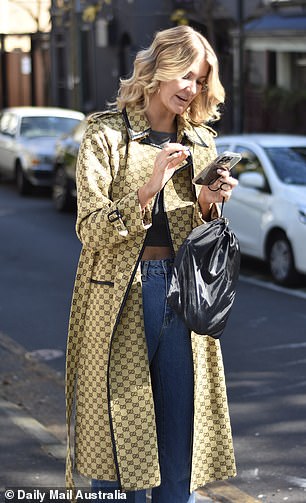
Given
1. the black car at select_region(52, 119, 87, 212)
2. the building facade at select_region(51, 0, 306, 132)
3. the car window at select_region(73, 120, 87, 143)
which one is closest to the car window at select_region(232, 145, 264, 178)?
the black car at select_region(52, 119, 87, 212)

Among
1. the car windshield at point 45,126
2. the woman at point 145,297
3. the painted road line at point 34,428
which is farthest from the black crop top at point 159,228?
the car windshield at point 45,126

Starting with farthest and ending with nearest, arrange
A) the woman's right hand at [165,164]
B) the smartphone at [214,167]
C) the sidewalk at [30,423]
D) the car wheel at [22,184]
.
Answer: the car wheel at [22,184] → the sidewalk at [30,423] → the smartphone at [214,167] → the woman's right hand at [165,164]

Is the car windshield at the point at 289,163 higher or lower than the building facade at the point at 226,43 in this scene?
lower

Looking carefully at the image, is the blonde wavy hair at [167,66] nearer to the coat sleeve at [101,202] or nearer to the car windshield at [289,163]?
the coat sleeve at [101,202]

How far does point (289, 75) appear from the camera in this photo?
89.5 ft

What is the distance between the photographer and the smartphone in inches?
139

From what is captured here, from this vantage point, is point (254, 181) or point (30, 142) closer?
point (254, 181)

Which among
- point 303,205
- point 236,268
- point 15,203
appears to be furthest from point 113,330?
point 15,203

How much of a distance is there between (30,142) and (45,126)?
874 mm

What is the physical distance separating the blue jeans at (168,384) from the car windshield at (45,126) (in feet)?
55.5

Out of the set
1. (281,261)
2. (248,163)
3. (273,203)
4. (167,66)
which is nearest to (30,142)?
(248,163)

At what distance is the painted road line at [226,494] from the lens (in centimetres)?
502

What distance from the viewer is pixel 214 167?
3.54 m

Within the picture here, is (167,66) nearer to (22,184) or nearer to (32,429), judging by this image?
(32,429)
